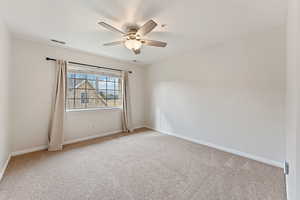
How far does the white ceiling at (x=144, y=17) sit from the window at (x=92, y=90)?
3.89 ft

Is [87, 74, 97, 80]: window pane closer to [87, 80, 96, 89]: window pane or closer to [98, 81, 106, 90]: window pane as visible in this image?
[87, 80, 96, 89]: window pane

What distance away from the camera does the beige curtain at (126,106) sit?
A: 422 centimetres

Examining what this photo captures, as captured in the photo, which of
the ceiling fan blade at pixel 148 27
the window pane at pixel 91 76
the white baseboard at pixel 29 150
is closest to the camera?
the ceiling fan blade at pixel 148 27

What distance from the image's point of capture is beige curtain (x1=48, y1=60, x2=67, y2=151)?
288cm

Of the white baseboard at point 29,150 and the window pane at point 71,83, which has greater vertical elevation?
the window pane at point 71,83

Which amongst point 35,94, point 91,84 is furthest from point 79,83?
point 35,94

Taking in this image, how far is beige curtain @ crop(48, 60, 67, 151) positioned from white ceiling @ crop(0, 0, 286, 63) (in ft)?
2.27

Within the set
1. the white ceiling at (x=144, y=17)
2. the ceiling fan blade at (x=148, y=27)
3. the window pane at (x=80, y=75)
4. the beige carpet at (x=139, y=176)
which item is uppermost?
the white ceiling at (x=144, y=17)

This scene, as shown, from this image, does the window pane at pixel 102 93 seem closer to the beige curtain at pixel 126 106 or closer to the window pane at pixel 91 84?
the window pane at pixel 91 84

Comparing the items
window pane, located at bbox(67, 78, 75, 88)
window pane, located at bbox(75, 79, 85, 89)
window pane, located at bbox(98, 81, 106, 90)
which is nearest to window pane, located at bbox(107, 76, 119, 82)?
window pane, located at bbox(98, 81, 106, 90)

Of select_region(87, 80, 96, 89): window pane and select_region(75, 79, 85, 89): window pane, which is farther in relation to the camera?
select_region(87, 80, 96, 89): window pane

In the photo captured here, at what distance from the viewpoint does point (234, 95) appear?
2.69 m

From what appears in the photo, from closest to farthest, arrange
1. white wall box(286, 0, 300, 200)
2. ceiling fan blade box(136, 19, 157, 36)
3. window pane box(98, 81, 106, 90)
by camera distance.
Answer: white wall box(286, 0, 300, 200)
ceiling fan blade box(136, 19, 157, 36)
window pane box(98, 81, 106, 90)

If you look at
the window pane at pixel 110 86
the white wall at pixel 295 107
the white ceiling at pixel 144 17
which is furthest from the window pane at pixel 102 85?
the white wall at pixel 295 107
